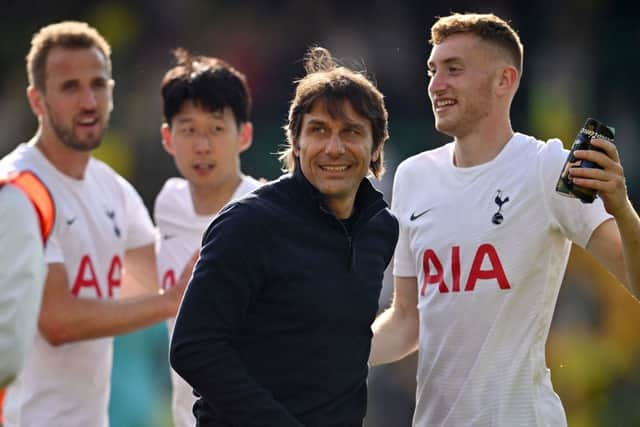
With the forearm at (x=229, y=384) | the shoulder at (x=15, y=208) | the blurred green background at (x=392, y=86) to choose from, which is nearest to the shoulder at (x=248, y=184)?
the forearm at (x=229, y=384)

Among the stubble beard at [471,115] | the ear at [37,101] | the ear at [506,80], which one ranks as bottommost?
the stubble beard at [471,115]

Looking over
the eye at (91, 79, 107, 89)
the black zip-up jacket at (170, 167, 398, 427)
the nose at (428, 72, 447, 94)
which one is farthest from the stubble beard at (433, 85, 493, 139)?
the eye at (91, 79, 107, 89)

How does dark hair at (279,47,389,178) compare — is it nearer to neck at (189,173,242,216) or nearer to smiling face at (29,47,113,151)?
neck at (189,173,242,216)

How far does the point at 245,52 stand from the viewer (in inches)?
529

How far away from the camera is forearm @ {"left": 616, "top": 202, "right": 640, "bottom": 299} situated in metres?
3.94

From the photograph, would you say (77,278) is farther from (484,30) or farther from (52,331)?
Answer: (484,30)

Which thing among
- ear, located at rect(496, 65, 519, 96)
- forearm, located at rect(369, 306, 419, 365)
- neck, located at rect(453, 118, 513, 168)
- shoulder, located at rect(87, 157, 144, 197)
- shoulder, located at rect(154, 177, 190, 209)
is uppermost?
ear, located at rect(496, 65, 519, 96)

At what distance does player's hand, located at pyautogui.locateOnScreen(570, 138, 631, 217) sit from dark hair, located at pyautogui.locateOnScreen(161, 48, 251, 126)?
2088 millimetres

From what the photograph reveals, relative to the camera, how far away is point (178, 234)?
554 cm

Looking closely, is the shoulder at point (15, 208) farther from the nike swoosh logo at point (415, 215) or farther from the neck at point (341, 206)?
the nike swoosh logo at point (415, 215)

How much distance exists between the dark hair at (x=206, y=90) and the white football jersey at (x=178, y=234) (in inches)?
14.7

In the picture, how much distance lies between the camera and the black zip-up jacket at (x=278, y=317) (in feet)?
10.9

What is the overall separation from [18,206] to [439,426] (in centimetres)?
221

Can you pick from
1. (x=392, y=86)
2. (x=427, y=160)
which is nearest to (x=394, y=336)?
(x=427, y=160)
